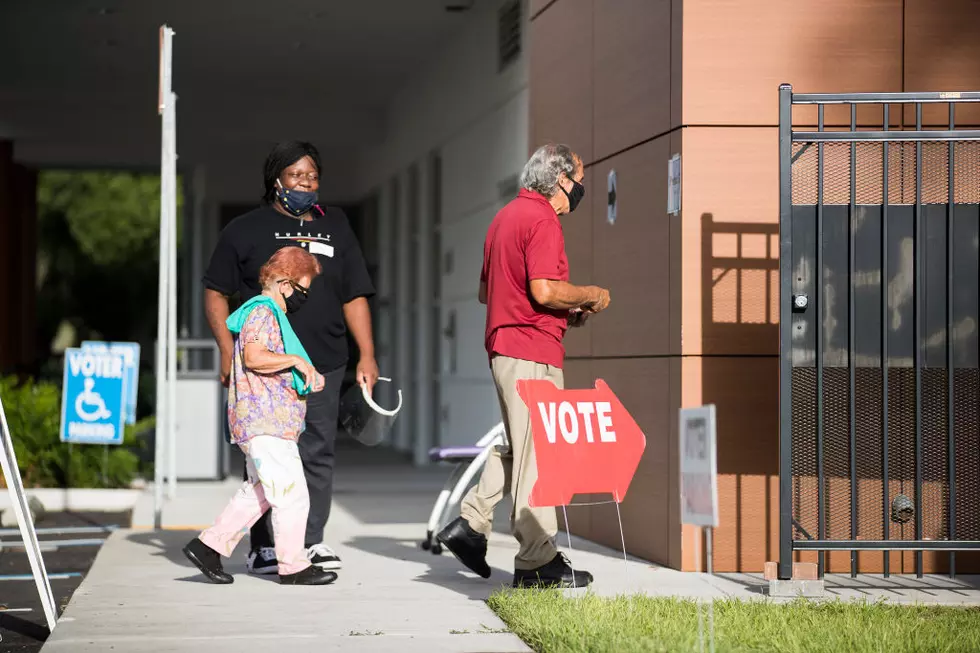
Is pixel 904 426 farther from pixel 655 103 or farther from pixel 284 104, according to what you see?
pixel 284 104

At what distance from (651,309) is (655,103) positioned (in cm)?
106

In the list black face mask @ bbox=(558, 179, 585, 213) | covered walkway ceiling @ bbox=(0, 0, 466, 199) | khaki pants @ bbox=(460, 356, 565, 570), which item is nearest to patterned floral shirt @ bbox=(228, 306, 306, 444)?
khaki pants @ bbox=(460, 356, 565, 570)

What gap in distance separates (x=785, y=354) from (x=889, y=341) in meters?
0.64

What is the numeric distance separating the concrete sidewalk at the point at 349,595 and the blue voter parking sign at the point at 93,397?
6.99ft

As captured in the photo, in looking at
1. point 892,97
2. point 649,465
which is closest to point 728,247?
point 892,97

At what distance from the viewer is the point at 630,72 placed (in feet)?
27.5

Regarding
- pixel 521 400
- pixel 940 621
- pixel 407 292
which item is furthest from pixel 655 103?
pixel 407 292

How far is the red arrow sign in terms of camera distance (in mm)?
6398

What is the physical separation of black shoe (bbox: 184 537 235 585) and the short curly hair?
4.05 feet

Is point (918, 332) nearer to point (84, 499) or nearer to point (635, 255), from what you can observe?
point (635, 255)

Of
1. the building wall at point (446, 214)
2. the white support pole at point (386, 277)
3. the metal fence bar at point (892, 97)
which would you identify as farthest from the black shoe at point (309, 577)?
the white support pole at point (386, 277)

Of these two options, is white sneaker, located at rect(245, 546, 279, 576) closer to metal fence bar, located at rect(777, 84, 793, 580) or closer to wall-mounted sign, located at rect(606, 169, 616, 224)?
metal fence bar, located at rect(777, 84, 793, 580)

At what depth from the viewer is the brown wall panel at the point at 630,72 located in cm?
791

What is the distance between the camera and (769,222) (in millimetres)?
7586
